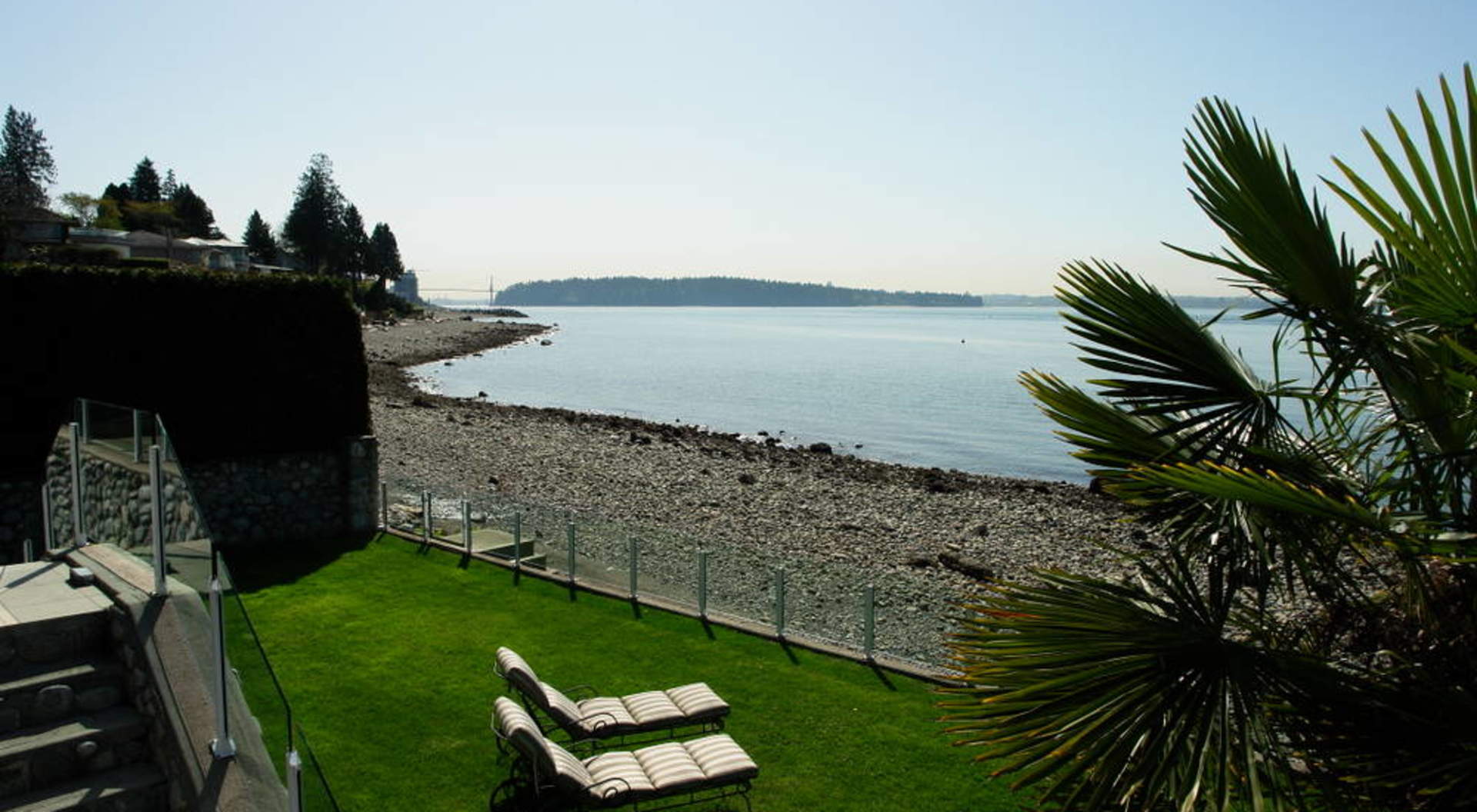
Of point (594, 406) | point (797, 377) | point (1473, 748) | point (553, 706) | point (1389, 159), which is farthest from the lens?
point (797, 377)

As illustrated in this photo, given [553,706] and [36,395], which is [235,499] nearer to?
[36,395]

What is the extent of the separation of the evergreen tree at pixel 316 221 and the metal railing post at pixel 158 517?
91.5 meters

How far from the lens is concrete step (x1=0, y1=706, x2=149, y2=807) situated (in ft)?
19.9

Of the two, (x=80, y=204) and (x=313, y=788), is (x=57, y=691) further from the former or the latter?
(x=80, y=204)

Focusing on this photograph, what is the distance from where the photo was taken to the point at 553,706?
8.44 m

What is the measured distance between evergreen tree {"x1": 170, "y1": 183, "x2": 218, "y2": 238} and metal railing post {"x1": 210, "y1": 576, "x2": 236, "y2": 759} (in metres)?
82.4

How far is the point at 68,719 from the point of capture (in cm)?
658

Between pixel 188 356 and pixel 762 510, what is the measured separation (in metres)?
16.6

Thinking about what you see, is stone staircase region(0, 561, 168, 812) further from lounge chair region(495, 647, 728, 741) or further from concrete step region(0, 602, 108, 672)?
lounge chair region(495, 647, 728, 741)

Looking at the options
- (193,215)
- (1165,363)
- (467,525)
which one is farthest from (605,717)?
(193,215)

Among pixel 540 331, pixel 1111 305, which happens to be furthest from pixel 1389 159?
pixel 540 331

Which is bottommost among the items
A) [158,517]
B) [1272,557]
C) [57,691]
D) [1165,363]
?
[57,691]

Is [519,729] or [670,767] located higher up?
[519,729]

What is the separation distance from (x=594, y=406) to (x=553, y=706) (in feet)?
172
